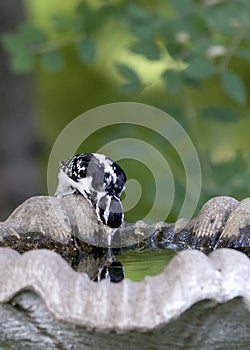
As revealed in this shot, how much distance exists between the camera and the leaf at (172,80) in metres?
3.62

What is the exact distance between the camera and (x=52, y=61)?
398cm

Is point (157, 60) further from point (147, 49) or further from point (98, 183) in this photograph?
point (98, 183)

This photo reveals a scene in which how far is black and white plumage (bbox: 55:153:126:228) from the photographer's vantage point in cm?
234

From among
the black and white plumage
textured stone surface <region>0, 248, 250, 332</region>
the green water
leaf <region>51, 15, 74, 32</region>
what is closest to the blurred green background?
leaf <region>51, 15, 74, 32</region>

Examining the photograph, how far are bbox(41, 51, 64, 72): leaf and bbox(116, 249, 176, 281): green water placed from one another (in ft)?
5.83

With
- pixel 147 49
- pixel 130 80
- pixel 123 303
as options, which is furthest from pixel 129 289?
pixel 130 80

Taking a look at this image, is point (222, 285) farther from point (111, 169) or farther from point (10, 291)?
point (111, 169)

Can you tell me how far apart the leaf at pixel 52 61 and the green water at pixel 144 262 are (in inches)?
70.0

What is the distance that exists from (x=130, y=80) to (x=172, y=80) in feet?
0.62

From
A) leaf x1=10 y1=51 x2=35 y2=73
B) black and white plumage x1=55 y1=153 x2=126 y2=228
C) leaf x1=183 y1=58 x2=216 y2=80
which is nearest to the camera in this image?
black and white plumage x1=55 y1=153 x2=126 y2=228

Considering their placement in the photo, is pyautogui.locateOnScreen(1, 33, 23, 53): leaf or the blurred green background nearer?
the blurred green background

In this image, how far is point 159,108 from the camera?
4125 mm

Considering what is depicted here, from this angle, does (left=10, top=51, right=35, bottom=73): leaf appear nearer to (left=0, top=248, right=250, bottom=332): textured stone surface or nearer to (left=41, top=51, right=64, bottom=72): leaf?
(left=41, top=51, right=64, bottom=72): leaf

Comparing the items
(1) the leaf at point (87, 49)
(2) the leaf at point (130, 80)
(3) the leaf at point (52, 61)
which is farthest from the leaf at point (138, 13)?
(3) the leaf at point (52, 61)
